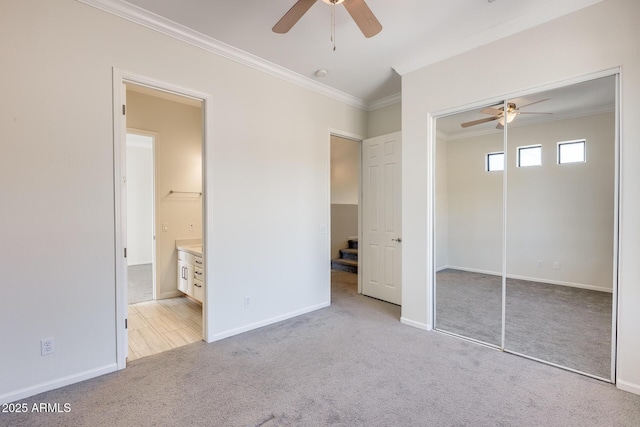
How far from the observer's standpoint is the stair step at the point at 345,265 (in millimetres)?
6129

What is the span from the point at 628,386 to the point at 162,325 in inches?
168

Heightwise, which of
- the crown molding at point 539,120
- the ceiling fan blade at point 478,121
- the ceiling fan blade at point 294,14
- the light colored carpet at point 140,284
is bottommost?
the light colored carpet at point 140,284

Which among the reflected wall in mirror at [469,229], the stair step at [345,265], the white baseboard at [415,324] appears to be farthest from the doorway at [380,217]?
the stair step at [345,265]

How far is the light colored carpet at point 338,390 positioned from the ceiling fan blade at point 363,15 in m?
2.63

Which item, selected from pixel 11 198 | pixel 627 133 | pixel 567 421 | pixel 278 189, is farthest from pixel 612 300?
pixel 11 198

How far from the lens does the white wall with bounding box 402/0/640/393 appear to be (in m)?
2.16

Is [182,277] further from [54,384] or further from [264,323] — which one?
[54,384]

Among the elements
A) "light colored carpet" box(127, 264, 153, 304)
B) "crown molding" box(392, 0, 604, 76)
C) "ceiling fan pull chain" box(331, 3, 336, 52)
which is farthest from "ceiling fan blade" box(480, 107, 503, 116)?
"light colored carpet" box(127, 264, 153, 304)

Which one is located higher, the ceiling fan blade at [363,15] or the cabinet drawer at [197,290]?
the ceiling fan blade at [363,15]

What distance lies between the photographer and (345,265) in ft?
20.6

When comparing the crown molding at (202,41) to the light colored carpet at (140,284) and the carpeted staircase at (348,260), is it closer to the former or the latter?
the carpeted staircase at (348,260)

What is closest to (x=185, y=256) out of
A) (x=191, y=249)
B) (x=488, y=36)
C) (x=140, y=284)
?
(x=191, y=249)

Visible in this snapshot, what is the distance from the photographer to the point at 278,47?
10.0 feet

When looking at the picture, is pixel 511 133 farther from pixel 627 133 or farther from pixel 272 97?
pixel 272 97
